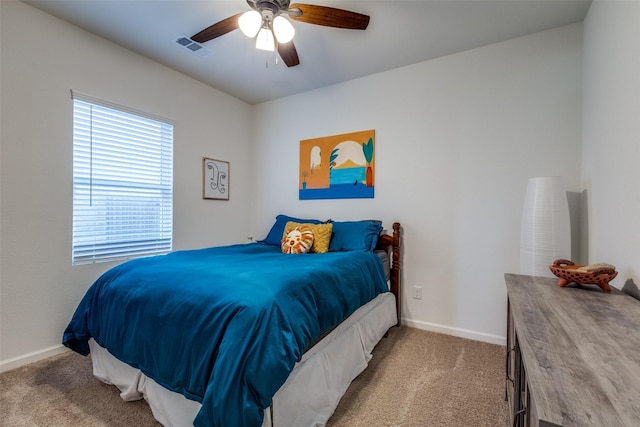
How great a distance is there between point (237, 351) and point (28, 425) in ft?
4.42

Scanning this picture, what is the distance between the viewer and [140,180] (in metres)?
2.73

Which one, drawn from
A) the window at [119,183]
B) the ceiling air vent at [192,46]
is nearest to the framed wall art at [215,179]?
the window at [119,183]

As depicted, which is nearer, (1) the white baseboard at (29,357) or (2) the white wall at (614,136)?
(2) the white wall at (614,136)

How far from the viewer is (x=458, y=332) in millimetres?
2570

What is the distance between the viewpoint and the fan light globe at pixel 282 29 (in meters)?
1.72

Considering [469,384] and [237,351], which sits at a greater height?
[237,351]

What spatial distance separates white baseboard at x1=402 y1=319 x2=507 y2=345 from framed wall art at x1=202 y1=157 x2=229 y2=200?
259 centimetres

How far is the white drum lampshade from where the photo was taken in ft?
5.95

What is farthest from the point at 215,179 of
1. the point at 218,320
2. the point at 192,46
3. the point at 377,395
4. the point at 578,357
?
the point at 578,357

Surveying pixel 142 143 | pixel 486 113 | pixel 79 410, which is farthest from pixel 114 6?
pixel 486 113

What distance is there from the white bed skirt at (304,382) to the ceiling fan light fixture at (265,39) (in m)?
1.99

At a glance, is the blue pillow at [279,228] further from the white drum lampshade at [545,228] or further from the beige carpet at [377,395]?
the white drum lampshade at [545,228]

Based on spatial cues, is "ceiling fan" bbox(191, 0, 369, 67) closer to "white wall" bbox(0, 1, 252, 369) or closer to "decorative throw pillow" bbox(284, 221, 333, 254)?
"white wall" bbox(0, 1, 252, 369)

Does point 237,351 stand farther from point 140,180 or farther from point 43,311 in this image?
point 140,180
